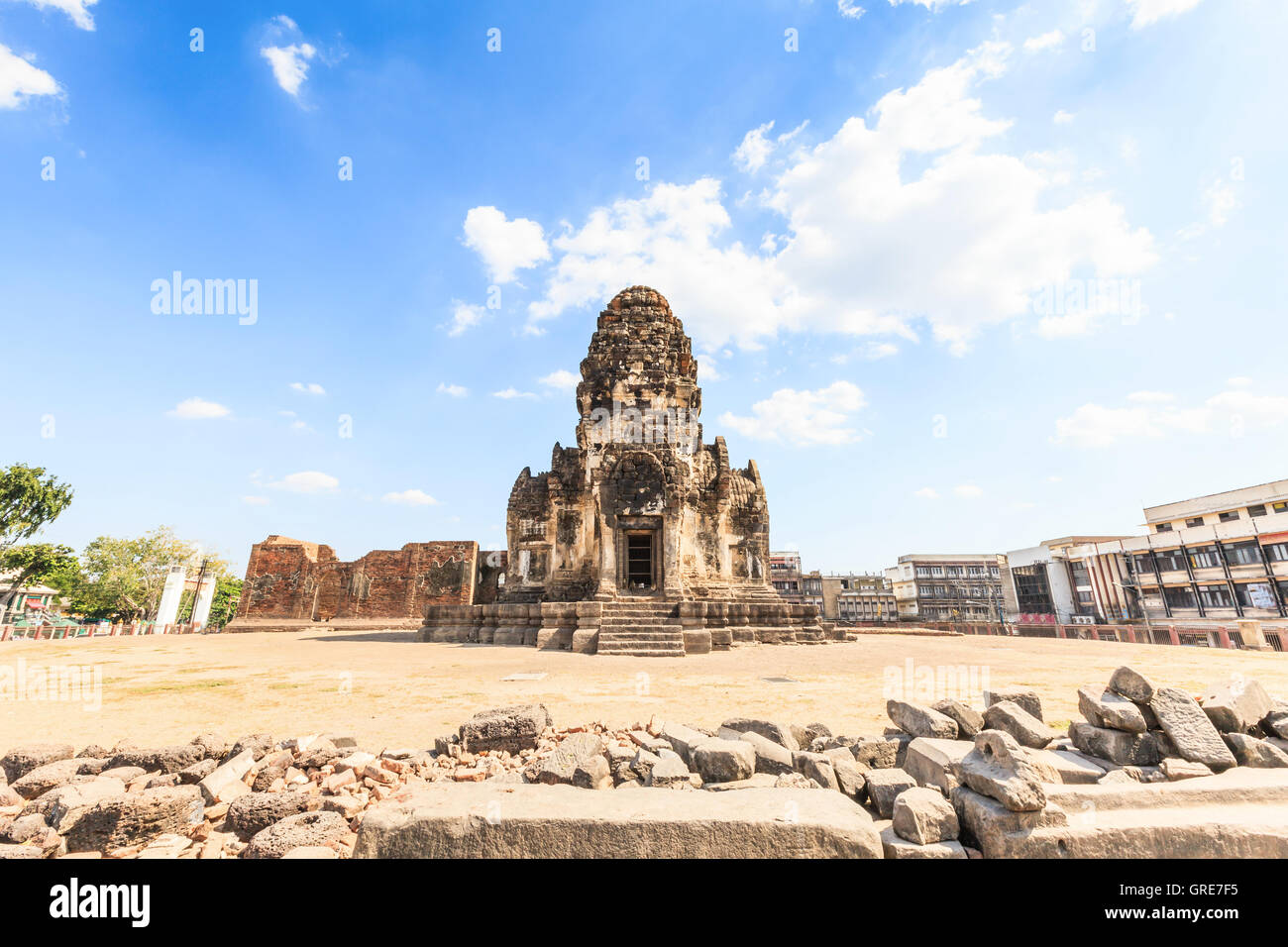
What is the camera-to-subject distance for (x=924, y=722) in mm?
4125

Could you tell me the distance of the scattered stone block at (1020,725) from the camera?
11.9ft

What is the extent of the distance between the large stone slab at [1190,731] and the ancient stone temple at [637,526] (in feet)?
31.7

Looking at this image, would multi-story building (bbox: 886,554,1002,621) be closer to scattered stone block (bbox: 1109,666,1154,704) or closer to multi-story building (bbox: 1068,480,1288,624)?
multi-story building (bbox: 1068,480,1288,624)

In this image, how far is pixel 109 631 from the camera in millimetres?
27516

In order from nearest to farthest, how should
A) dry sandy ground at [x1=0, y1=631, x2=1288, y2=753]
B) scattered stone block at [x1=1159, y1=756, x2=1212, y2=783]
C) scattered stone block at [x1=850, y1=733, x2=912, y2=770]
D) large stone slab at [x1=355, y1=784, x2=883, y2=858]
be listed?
large stone slab at [x1=355, y1=784, x2=883, y2=858] → scattered stone block at [x1=1159, y1=756, x2=1212, y2=783] → scattered stone block at [x1=850, y1=733, x2=912, y2=770] → dry sandy ground at [x1=0, y1=631, x2=1288, y2=753]

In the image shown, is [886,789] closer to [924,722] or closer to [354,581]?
[924,722]

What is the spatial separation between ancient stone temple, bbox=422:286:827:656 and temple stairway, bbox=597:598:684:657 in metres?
0.06

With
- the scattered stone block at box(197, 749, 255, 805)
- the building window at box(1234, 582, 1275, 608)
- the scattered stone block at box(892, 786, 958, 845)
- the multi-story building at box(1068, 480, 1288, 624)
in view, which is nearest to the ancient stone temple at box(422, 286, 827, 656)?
the scattered stone block at box(197, 749, 255, 805)

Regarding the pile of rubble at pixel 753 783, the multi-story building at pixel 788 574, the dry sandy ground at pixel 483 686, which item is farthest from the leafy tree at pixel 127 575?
the multi-story building at pixel 788 574

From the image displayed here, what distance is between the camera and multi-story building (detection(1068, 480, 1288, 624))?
102 ft

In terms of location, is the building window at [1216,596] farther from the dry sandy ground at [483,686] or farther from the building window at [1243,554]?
the dry sandy ground at [483,686]

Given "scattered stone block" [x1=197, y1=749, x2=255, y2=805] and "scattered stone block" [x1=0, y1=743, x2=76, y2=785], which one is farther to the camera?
"scattered stone block" [x1=0, y1=743, x2=76, y2=785]
